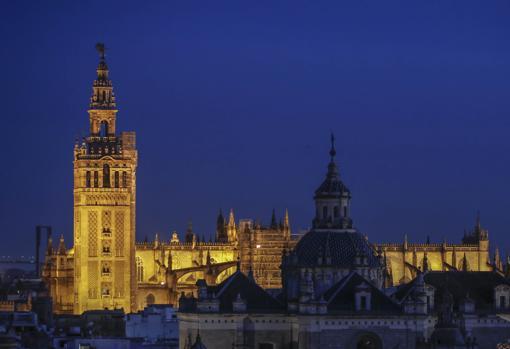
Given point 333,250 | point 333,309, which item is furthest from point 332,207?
point 333,309

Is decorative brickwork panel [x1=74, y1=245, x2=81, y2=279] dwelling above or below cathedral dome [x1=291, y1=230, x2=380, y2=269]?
above

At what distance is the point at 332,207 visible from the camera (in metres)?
127

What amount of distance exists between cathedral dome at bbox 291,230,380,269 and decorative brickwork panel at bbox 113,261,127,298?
72854 millimetres

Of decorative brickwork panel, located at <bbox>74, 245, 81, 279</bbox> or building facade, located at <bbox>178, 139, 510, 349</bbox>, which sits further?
decorative brickwork panel, located at <bbox>74, 245, 81, 279</bbox>

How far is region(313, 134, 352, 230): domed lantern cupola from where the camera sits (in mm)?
127250

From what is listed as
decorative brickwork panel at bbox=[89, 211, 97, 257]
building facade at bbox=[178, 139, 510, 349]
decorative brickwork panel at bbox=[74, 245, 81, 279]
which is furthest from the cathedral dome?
decorative brickwork panel at bbox=[74, 245, 81, 279]

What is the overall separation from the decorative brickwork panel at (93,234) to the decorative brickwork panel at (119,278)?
213cm

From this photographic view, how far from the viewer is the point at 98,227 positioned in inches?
7854

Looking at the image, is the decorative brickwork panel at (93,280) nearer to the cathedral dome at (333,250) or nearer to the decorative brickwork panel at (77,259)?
the decorative brickwork panel at (77,259)

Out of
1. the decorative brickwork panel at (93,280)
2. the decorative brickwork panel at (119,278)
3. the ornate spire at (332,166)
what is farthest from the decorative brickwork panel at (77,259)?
the ornate spire at (332,166)

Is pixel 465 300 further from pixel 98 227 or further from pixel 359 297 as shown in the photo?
pixel 98 227

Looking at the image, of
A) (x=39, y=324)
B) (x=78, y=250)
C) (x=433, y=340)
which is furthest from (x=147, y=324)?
(x=433, y=340)

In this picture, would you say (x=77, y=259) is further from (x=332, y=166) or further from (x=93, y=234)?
(x=332, y=166)

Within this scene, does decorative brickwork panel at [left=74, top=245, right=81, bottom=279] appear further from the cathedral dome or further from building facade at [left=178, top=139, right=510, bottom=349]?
the cathedral dome
